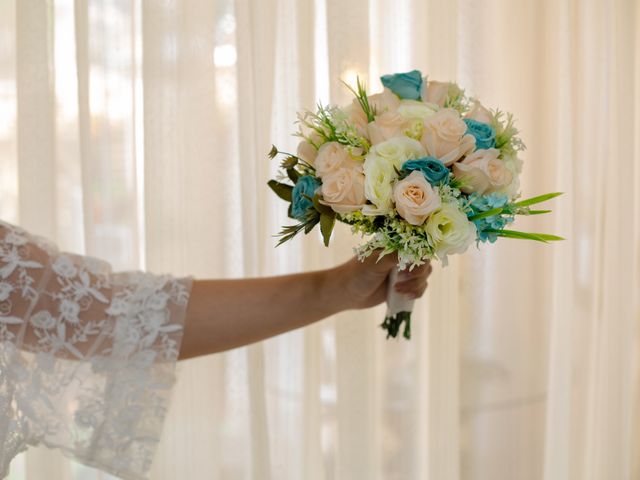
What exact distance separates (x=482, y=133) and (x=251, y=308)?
1.44ft

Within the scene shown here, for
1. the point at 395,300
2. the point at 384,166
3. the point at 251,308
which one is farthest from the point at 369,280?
the point at 384,166

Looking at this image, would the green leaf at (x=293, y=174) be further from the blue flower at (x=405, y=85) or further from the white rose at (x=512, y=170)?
the white rose at (x=512, y=170)

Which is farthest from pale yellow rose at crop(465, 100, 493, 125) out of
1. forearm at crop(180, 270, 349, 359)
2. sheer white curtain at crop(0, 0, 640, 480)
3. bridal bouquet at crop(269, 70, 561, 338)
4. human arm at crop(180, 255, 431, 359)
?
sheer white curtain at crop(0, 0, 640, 480)

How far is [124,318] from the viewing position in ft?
3.27

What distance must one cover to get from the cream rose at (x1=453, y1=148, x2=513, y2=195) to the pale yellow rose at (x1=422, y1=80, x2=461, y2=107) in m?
0.12

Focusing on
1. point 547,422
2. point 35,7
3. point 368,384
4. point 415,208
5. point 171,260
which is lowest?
point 547,422

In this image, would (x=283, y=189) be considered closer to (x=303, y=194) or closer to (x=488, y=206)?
(x=303, y=194)

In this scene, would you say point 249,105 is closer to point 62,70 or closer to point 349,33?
point 349,33

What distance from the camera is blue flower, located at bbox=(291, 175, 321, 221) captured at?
2.93 feet

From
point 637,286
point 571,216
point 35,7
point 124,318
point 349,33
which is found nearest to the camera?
point 124,318

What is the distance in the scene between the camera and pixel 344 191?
33.4 inches

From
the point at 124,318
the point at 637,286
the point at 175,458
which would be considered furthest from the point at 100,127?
the point at 637,286

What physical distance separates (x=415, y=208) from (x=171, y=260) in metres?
0.66

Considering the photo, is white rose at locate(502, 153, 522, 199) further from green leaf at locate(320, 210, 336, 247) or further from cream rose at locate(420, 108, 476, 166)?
green leaf at locate(320, 210, 336, 247)
